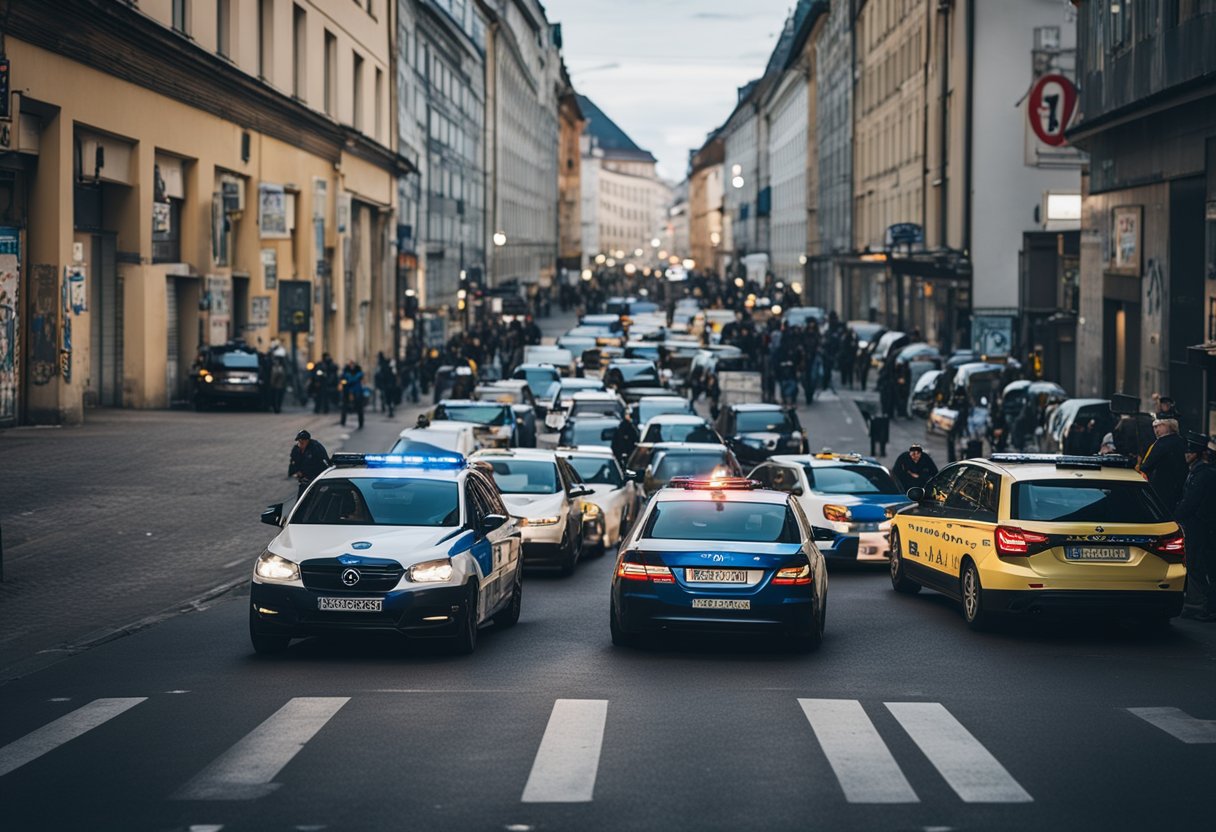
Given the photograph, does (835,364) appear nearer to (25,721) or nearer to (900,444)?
(900,444)

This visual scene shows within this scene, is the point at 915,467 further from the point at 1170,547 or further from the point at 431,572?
the point at 431,572

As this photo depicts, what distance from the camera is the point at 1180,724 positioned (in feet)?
37.7

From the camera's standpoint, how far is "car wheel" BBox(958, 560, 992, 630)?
15961mm

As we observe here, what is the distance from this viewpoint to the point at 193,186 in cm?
4269

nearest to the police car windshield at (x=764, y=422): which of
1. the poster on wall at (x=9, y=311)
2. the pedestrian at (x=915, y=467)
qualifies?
the pedestrian at (x=915, y=467)

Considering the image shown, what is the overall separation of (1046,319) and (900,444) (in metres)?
15.9

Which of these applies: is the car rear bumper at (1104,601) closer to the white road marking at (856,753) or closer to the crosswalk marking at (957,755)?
the crosswalk marking at (957,755)

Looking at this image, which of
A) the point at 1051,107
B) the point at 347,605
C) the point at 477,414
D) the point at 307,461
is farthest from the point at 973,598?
the point at 1051,107

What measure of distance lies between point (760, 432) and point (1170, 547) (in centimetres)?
2141

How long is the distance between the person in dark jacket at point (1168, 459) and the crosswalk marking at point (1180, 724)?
25.0ft

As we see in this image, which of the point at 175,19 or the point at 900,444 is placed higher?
the point at 175,19

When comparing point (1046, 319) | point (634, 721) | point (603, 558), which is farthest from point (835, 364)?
point (634, 721)

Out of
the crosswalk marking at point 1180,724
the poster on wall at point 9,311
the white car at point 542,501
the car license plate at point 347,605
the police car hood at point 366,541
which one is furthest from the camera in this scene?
the poster on wall at point 9,311

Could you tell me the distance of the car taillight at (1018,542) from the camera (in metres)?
Result: 15.5
